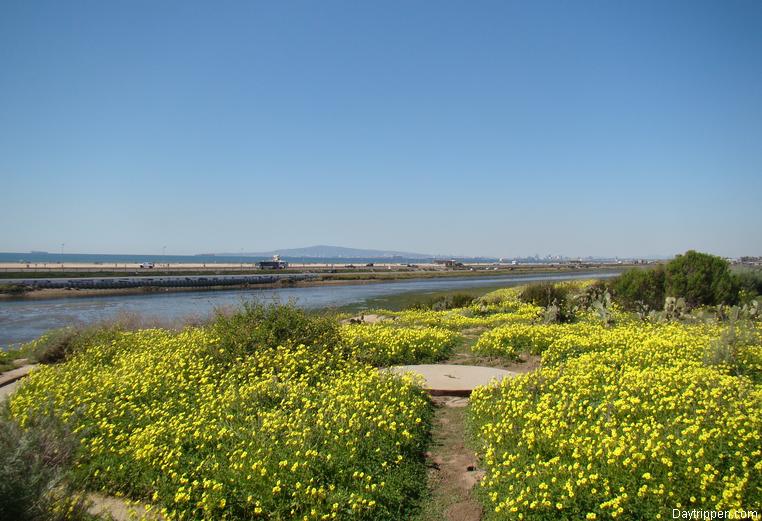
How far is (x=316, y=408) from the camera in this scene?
6.94 metres

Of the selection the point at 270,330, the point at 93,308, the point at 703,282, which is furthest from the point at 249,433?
the point at 93,308

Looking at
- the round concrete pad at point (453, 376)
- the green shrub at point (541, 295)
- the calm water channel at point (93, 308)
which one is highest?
the green shrub at point (541, 295)

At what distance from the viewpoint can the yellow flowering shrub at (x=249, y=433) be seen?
4.88 m

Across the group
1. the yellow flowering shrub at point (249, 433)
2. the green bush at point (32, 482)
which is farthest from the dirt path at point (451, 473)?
the green bush at point (32, 482)

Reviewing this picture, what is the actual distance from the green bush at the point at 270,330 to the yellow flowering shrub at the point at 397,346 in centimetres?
59

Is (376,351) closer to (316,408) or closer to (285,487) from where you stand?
(316,408)

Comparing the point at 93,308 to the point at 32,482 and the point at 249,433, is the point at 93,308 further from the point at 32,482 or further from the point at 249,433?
the point at 32,482

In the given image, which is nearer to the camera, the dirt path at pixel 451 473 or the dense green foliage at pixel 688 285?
the dirt path at pixel 451 473

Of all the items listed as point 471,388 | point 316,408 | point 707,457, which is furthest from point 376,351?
point 707,457

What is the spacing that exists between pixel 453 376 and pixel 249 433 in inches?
177

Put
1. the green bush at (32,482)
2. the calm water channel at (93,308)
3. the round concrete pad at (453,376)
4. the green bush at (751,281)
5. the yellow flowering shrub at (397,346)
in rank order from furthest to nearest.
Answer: the calm water channel at (93,308), the green bush at (751,281), the yellow flowering shrub at (397,346), the round concrete pad at (453,376), the green bush at (32,482)

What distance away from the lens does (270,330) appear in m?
10.1

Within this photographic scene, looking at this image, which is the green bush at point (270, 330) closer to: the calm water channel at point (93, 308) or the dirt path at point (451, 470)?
the dirt path at point (451, 470)

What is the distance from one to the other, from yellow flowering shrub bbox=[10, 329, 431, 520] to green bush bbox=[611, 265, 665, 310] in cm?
1409
